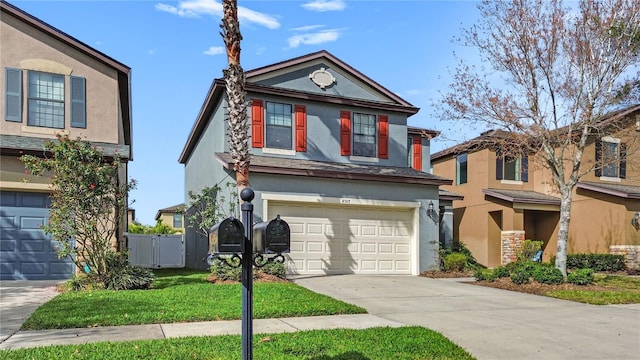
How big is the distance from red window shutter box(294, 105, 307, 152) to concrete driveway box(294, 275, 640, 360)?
4.84m

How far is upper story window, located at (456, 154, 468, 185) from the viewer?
23047 millimetres

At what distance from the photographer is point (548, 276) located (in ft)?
42.0

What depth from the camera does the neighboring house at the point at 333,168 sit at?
49.1ft

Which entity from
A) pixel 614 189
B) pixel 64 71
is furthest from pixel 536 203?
pixel 64 71

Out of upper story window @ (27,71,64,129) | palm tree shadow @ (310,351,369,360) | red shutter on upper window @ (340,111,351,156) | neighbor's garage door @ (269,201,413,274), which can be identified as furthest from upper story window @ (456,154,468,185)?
palm tree shadow @ (310,351,369,360)

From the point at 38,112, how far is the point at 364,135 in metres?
10.2

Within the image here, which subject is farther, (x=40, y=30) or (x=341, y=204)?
(x=341, y=204)

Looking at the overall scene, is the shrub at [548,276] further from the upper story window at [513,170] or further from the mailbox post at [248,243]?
the mailbox post at [248,243]

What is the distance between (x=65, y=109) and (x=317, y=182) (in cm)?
757

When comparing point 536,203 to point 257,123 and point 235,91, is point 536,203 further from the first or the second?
point 235,91

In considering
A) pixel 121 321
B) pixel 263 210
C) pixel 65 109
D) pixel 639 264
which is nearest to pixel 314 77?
pixel 263 210

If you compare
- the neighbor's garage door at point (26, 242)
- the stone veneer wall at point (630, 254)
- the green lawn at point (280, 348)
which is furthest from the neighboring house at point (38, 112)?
the stone veneer wall at point (630, 254)

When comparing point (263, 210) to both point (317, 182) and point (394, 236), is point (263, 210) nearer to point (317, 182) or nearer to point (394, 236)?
point (317, 182)

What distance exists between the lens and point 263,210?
14430 millimetres
